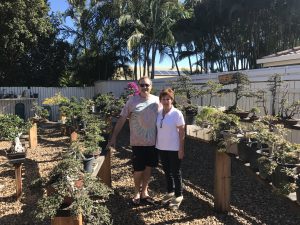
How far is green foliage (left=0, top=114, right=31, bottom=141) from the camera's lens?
5654mm

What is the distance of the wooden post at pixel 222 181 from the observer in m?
4.18

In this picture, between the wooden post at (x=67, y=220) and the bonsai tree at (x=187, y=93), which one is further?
the bonsai tree at (x=187, y=93)

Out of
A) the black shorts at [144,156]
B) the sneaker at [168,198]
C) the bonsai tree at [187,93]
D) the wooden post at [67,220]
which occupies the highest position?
the bonsai tree at [187,93]

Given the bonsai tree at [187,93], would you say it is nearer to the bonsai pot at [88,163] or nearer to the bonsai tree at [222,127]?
the bonsai tree at [222,127]

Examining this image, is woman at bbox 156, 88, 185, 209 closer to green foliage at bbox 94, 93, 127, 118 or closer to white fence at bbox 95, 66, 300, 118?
white fence at bbox 95, 66, 300, 118

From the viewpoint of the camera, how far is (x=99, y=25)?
20.1 m

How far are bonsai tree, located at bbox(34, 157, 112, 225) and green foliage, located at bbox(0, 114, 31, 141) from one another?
9.08 ft

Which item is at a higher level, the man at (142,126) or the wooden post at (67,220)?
the man at (142,126)

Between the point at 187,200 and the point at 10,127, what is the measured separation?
3.04m

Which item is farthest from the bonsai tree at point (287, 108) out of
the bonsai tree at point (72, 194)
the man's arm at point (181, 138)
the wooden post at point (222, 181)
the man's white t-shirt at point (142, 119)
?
the bonsai tree at point (72, 194)

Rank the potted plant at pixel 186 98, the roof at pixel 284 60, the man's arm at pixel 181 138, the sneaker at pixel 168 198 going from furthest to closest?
the roof at pixel 284 60
the potted plant at pixel 186 98
the sneaker at pixel 168 198
the man's arm at pixel 181 138

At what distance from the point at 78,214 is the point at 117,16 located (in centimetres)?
1795

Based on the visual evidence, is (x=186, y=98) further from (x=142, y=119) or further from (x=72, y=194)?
(x=72, y=194)

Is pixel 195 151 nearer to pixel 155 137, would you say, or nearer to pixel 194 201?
pixel 194 201
